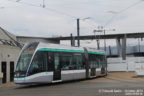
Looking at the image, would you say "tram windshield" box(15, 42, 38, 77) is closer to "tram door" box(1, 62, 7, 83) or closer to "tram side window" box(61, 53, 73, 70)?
"tram side window" box(61, 53, 73, 70)

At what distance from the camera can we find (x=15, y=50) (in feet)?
94.5

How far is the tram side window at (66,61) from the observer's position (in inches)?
792

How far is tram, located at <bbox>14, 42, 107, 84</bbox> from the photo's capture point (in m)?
17.6

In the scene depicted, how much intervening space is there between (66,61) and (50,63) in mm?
2072

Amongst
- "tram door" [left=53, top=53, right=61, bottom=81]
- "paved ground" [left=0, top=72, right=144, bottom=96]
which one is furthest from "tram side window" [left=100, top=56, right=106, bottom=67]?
"paved ground" [left=0, top=72, right=144, bottom=96]

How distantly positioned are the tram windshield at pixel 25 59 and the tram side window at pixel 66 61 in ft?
9.39

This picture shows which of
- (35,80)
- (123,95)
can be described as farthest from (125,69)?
(123,95)

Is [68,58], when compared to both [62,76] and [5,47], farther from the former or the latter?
[5,47]

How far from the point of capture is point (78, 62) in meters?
22.2

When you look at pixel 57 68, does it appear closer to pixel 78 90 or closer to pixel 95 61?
pixel 78 90

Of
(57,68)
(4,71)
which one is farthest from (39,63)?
(4,71)

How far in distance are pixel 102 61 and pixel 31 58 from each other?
38.4ft

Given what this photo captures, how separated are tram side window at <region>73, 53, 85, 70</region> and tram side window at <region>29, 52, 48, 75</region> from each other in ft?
12.7

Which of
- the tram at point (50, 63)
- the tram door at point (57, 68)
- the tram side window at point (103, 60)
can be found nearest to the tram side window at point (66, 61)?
the tram at point (50, 63)
